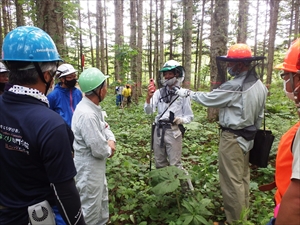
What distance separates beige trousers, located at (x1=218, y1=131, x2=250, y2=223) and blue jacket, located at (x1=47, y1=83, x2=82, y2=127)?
9.26ft

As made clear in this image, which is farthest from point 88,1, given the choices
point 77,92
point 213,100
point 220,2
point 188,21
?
point 213,100

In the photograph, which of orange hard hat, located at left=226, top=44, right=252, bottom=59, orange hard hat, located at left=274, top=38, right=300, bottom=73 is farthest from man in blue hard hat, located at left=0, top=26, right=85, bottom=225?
orange hard hat, located at left=226, top=44, right=252, bottom=59

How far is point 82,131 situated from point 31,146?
1247 mm

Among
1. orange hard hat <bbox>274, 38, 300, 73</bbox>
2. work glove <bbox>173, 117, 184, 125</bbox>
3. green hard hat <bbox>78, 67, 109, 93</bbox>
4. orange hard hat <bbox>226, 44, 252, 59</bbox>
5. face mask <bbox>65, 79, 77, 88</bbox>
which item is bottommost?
work glove <bbox>173, 117, 184, 125</bbox>

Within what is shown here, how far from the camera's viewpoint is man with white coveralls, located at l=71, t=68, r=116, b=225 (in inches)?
103

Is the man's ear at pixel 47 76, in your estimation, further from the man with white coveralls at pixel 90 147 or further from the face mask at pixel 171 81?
the face mask at pixel 171 81

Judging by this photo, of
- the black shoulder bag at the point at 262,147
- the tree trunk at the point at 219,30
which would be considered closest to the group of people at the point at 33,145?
the black shoulder bag at the point at 262,147

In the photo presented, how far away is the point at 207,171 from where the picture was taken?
412cm

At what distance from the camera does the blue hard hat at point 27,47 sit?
4.74 ft

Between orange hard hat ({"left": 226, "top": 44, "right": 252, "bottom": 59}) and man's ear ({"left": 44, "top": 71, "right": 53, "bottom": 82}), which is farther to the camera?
orange hard hat ({"left": 226, "top": 44, "right": 252, "bottom": 59})

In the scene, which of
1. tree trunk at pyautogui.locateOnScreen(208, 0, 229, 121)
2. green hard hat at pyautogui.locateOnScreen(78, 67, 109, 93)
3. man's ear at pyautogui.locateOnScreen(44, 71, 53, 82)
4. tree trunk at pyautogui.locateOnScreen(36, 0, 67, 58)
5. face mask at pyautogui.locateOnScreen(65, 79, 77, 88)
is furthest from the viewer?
tree trunk at pyautogui.locateOnScreen(208, 0, 229, 121)

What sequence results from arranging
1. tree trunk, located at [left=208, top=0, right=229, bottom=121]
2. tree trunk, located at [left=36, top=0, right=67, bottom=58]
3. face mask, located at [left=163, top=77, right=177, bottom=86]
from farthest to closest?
tree trunk, located at [left=208, top=0, right=229, bottom=121] < tree trunk, located at [left=36, top=0, right=67, bottom=58] < face mask, located at [left=163, top=77, right=177, bottom=86]

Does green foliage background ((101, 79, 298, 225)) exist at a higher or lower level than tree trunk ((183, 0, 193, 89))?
lower

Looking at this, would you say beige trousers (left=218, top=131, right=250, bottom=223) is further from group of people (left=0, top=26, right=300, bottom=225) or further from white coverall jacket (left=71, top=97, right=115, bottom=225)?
white coverall jacket (left=71, top=97, right=115, bottom=225)
